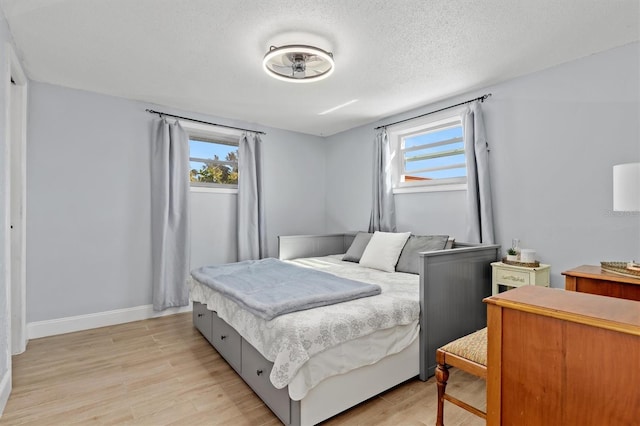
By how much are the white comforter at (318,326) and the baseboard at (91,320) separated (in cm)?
144

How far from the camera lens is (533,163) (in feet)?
8.89

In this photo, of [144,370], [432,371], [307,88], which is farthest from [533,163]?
[144,370]

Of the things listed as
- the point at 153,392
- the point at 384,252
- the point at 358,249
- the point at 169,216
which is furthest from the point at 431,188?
the point at 153,392

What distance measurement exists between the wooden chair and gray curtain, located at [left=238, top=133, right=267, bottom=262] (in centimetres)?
289

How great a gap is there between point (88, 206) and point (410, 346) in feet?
10.9

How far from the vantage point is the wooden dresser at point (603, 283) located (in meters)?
1.66

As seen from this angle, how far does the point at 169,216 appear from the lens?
11.5ft

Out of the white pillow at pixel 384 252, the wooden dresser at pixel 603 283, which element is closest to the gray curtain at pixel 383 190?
the white pillow at pixel 384 252

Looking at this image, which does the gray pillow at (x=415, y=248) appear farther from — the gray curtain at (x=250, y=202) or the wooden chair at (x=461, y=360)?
the gray curtain at (x=250, y=202)

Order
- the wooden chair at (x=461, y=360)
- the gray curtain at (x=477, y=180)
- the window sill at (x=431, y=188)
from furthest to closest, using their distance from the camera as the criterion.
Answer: the window sill at (x=431, y=188) < the gray curtain at (x=477, y=180) < the wooden chair at (x=461, y=360)

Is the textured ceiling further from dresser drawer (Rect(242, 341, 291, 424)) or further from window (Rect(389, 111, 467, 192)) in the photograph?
dresser drawer (Rect(242, 341, 291, 424))

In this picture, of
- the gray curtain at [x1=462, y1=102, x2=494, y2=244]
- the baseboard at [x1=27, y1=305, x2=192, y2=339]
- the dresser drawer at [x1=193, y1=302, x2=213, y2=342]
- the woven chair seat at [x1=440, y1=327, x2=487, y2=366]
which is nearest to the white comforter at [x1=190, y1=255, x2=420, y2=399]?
the dresser drawer at [x1=193, y1=302, x2=213, y2=342]

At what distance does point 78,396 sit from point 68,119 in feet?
8.38

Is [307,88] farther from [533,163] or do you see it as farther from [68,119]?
[68,119]
